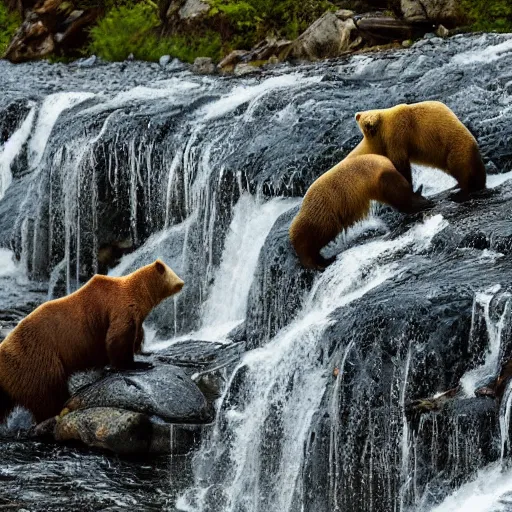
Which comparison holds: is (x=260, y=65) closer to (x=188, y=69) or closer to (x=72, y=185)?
(x=188, y=69)

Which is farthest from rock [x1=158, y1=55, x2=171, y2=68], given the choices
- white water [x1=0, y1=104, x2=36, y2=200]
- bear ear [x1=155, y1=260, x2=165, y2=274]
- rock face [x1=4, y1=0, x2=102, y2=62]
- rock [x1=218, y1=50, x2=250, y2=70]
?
bear ear [x1=155, y1=260, x2=165, y2=274]

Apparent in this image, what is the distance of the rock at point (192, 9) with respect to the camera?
20.5 meters

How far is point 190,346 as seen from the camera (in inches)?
450

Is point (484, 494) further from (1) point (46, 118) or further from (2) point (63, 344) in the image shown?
(1) point (46, 118)

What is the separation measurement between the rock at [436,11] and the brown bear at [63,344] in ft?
28.5

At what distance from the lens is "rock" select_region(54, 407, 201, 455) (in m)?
9.18

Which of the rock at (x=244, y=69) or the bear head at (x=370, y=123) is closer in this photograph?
the bear head at (x=370, y=123)

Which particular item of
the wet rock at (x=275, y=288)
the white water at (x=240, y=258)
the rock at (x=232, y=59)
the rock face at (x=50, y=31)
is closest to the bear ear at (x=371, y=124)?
the wet rock at (x=275, y=288)

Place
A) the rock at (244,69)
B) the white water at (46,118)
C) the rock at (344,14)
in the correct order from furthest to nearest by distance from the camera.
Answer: the rock at (344,14), the rock at (244,69), the white water at (46,118)

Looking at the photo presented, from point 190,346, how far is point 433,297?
165 inches

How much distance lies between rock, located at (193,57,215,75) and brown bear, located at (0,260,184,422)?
31.1 ft

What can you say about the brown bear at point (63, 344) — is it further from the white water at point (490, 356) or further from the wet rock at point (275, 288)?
the white water at point (490, 356)

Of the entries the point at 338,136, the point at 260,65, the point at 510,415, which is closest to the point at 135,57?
the point at 260,65

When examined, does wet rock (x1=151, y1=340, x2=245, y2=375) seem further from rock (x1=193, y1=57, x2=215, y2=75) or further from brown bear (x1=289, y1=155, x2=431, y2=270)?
rock (x1=193, y1=57, x2=215, y2=75)
